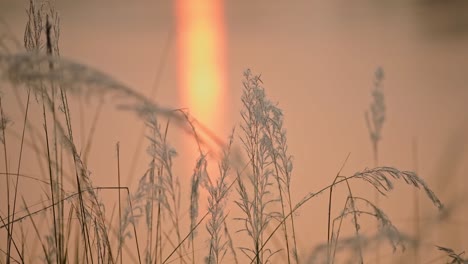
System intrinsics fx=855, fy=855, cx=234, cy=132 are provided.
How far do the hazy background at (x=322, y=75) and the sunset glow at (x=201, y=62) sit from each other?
9cm

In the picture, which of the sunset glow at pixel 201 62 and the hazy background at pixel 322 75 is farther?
the sunset glow at pixel 201 62

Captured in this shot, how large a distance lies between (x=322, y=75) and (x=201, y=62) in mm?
1236

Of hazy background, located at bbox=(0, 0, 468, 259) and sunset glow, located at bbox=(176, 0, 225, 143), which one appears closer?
hazy background, located at bbox=(0, 0, 468, 259)

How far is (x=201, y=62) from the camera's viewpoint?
7.31 metres

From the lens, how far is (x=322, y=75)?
257 inches

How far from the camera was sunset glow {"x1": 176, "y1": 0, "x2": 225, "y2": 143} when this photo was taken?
495 cm

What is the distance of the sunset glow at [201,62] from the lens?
4945mm

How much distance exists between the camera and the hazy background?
9.35 ft

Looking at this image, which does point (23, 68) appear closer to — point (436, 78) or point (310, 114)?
point (310, 114)

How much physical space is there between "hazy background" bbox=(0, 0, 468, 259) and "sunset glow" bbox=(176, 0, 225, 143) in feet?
0.31

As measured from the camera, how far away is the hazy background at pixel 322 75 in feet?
9.35

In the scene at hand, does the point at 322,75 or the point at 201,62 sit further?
the point at 201,62

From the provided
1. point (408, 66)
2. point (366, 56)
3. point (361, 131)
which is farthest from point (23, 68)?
point (366, 56)

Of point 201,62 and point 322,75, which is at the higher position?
point 201,62
